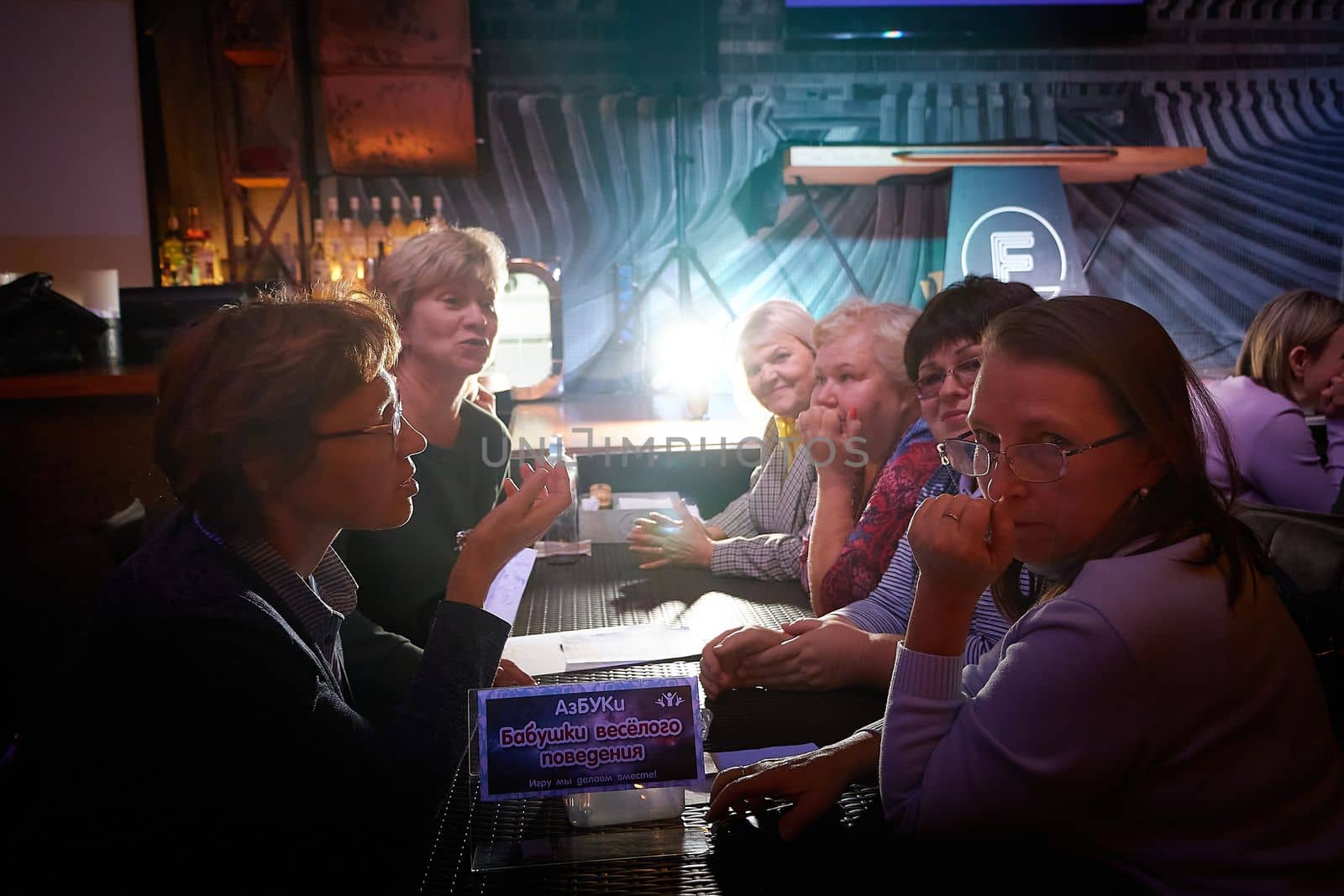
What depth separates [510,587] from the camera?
2014mm

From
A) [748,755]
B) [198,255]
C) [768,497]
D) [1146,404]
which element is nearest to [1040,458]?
[1146,404]

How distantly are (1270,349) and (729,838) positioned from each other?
9.38 ft

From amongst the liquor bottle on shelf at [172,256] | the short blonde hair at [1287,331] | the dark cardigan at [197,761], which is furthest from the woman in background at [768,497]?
the liquor bottle on shelf at [172,256]

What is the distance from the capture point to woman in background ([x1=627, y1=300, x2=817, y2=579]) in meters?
2.18

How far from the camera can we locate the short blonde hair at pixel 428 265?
2381 mm

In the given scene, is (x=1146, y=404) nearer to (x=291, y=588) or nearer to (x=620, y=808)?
(x=620, y=808)

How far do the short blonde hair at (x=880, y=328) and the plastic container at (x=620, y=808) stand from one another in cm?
122

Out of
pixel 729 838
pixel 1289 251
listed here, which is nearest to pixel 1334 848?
pixel 729 838

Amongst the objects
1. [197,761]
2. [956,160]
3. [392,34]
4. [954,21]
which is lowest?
[197,761]

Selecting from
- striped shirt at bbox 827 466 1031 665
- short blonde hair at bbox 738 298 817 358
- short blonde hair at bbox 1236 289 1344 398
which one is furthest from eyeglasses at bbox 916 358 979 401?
short blonde hair at bbox 1236 289 1344 398

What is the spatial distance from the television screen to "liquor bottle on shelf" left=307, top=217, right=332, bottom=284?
8.83 feet

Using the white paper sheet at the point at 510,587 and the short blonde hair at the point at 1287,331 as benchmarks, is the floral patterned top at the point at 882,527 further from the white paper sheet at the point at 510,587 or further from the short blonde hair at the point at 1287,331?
the short blonde hair at the point at 1287,331

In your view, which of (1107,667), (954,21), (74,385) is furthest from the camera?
(954,21)

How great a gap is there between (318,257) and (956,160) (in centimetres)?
320
